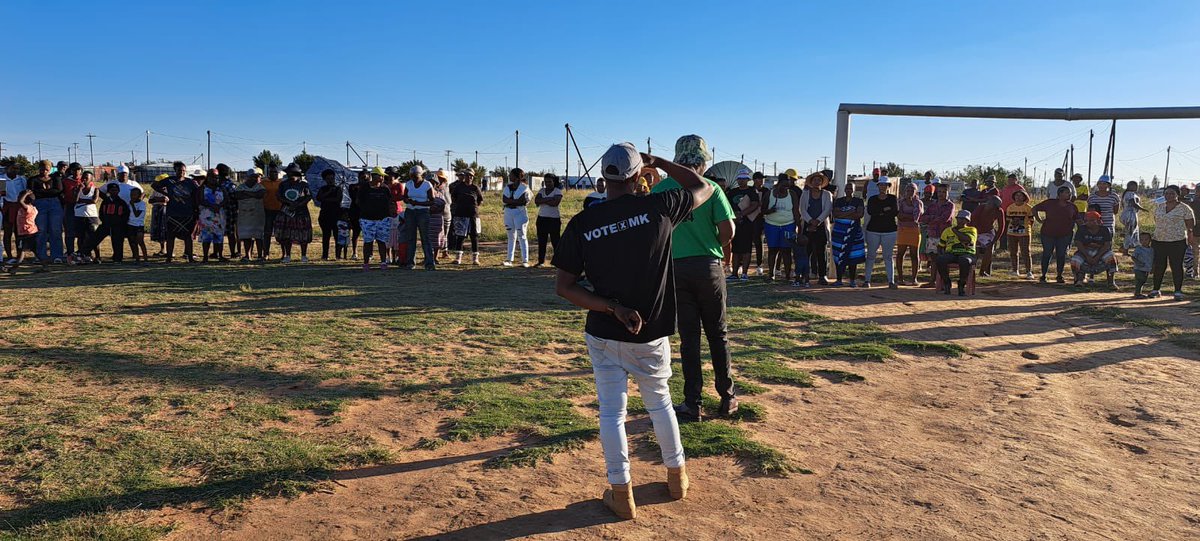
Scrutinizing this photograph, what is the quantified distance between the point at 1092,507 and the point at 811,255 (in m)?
9.02

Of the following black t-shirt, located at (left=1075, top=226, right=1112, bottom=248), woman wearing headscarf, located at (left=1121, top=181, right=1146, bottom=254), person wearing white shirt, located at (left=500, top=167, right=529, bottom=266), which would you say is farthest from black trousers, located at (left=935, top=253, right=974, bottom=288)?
person wearing white shirt, located at (left=500, top=167, right=529, bottom=266)

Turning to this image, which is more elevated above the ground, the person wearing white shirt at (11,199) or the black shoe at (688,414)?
the person wearing white shirt at (11,199)

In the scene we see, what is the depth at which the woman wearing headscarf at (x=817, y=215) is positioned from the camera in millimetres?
11938

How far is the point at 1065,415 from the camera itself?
5500mm

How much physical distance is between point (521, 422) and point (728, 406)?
4.53ft

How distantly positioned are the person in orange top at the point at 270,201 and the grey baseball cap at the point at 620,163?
11.4 m

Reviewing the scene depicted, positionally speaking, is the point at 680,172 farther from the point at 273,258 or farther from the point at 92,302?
the point at 273,258

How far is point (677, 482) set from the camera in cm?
389

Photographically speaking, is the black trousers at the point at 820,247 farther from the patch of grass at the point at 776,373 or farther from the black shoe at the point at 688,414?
the black shoe at the point at 688,414

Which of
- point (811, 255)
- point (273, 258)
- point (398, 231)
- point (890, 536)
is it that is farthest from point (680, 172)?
point (273, 258)

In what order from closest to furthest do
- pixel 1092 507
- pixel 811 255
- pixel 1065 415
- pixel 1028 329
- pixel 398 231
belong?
pixel 1092 507, pixel 1065 415, pixel 1028 329, pixel 811 255, pixel 398 231

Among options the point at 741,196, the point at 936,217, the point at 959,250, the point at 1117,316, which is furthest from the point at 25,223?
the point at 1117,316

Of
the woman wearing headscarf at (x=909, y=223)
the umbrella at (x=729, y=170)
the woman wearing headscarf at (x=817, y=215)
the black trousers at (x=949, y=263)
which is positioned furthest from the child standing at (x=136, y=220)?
the black trousers at (x=949, y=263)

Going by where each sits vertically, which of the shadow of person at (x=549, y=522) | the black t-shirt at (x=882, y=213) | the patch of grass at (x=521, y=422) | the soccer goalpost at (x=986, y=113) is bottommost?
the shadow of person at (x=549, y=522)
